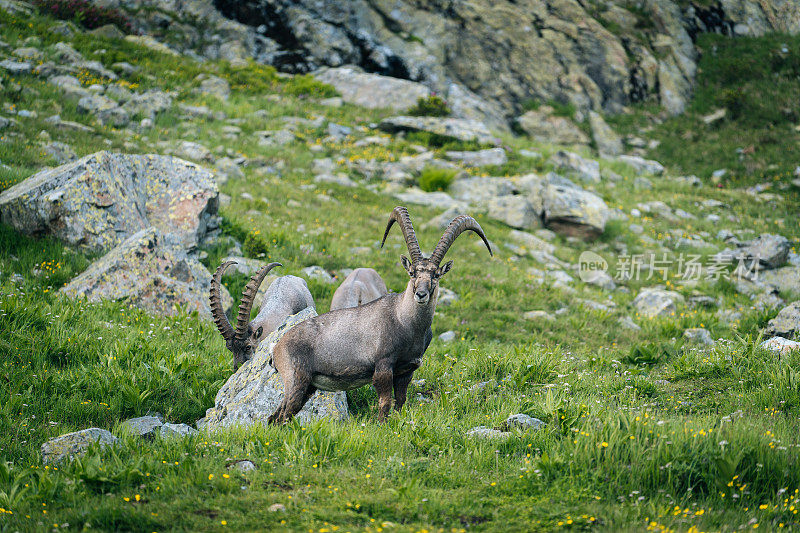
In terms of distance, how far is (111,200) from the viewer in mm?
13945

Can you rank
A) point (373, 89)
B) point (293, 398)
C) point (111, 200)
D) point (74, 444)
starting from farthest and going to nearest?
point (373, 89) → point (111, 200) → point (293, 398) → point (74, 444)

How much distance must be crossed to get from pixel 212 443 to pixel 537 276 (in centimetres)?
1241

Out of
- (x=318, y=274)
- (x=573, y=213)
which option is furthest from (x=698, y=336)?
(x=573, y=213)

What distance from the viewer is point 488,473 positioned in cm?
635

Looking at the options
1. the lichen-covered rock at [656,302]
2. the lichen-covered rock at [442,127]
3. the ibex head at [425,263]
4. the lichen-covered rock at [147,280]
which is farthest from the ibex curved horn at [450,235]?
the lichen-covered rock at [442,127]

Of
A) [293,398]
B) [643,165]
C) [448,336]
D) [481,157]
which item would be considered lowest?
[448,336]

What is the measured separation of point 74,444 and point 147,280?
5934 mm

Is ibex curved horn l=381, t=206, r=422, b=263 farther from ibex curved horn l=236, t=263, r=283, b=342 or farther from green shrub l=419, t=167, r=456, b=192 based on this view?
green shrub l=419, t=167, r=456, b=192

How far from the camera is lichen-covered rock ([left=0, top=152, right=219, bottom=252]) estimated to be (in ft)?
43.7

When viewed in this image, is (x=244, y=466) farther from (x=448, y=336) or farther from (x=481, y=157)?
(x=481, y=157)

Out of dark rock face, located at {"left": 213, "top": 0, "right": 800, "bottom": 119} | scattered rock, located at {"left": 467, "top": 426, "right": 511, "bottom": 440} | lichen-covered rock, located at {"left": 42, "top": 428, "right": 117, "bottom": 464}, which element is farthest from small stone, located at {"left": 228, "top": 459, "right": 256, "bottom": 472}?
dark rock face, located at {"left": 213, "top": 0, "right": 800, "bottom": 119}

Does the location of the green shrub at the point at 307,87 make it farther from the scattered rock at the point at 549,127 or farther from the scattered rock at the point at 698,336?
the scattered rock at the point at 698,336

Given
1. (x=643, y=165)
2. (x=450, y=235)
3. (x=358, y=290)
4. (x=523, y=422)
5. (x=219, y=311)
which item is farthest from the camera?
(x=643, y=165)

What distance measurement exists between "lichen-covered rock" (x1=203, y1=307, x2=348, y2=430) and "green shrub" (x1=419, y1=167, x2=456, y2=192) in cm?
1512
